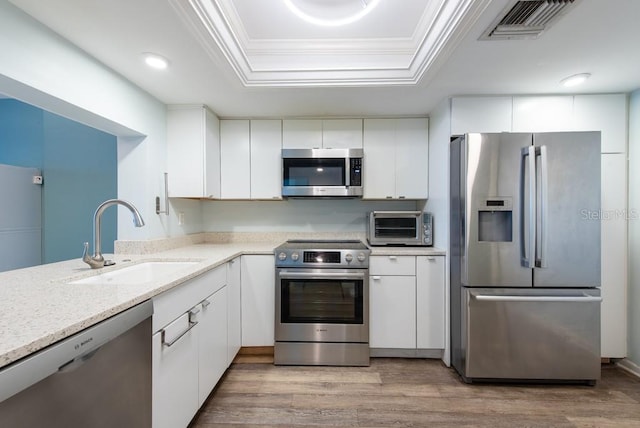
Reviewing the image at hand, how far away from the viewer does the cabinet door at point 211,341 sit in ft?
5.30

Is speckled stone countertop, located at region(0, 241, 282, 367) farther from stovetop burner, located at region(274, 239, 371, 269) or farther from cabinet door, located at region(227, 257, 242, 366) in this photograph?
stovetop burner, located at region(274, 239, 371, 269)

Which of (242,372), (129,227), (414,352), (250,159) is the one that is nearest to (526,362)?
(414,352)

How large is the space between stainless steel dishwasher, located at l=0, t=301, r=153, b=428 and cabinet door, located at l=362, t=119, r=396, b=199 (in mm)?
2068

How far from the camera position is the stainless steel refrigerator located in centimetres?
191

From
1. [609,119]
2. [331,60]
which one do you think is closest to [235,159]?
[331,60]

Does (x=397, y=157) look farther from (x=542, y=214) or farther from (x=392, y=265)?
(x=542, y=214)

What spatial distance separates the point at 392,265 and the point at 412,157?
1.07 m

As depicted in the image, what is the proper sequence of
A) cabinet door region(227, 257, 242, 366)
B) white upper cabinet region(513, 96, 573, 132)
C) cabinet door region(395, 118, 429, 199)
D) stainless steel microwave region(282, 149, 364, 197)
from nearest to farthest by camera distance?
cabinet door region(227, 257, 242, 366)
white upper cabinet region(513, 96, 573, 132)
stainless steel microwave region(282, 149, 364, 197)
cabinet door region(395, 118, 429, 199)

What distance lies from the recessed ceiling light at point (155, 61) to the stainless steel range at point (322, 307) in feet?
4.86

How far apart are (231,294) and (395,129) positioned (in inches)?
81.5

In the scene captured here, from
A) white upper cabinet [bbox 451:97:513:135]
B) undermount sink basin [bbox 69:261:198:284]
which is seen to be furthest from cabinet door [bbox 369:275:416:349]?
undermount sink basin [bbox 69:261:198:284]

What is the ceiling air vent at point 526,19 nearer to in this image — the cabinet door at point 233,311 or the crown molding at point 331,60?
the crown molding at point 331,60

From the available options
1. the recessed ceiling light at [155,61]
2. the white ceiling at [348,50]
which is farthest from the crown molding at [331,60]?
the recessed ceiling light at [155,61]

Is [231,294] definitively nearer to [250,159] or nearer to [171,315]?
[171,315]
